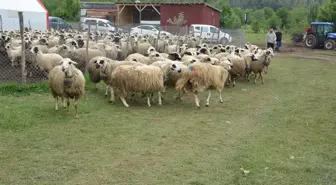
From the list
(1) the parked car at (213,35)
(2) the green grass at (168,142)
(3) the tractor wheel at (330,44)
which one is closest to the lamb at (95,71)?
(2) the green grass at (168,142)

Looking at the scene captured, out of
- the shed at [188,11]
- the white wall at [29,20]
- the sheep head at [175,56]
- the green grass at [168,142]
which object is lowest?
the green grass at [168,142]

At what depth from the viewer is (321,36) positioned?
36438mm

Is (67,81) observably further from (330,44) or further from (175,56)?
(330,44)

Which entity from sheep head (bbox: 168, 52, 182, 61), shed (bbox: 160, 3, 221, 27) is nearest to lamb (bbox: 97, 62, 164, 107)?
sheep head (bbox: 168, 52, 182, 61)

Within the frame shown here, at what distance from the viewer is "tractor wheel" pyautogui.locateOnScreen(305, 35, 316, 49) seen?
3656cm

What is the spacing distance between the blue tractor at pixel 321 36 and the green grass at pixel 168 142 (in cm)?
2583

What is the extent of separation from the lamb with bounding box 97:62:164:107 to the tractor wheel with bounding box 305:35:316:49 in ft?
95.9

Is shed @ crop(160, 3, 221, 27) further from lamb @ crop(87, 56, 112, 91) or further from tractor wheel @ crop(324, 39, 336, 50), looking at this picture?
lamb @ crop(87, 56, 112, 91)

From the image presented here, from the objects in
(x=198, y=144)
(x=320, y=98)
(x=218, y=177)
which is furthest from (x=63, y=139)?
(x=320, y=98)

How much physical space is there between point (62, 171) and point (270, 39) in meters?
20.5

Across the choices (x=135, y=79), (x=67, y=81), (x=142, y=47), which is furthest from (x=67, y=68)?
(x=142, y=47)

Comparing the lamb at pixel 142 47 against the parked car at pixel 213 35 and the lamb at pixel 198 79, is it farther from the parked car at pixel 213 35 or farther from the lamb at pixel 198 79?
the parked car at pixel 213 35

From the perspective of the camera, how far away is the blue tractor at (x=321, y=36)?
35750mm

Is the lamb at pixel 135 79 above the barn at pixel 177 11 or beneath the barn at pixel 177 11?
beneath
